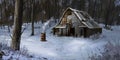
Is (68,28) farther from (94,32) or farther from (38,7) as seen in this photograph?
A: (38,7)

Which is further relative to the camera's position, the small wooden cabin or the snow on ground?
the small wooden cabin

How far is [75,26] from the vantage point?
40438 mm

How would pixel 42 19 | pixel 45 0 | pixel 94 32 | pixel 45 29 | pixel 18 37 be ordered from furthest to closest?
pixel 45 0, pixel 42 19, pixel 45 29, pixel 94 32, pixel 18 37

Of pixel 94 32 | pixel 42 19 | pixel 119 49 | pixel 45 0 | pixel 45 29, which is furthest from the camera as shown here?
pixel 45 0

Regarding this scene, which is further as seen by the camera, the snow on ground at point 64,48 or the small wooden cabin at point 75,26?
the small wooden cabin at point 75,26

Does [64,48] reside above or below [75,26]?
below

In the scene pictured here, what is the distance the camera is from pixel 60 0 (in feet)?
232

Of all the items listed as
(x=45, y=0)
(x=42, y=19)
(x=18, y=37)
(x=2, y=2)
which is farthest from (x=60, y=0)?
(x=18, y=37)

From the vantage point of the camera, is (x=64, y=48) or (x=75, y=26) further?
(x=75, y=26)

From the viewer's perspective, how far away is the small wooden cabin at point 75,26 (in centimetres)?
3931

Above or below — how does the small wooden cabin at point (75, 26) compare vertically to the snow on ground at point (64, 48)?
above

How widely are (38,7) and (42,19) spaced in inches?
230

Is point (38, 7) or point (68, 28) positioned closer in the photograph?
point (68, 28)

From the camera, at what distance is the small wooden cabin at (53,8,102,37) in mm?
39312
